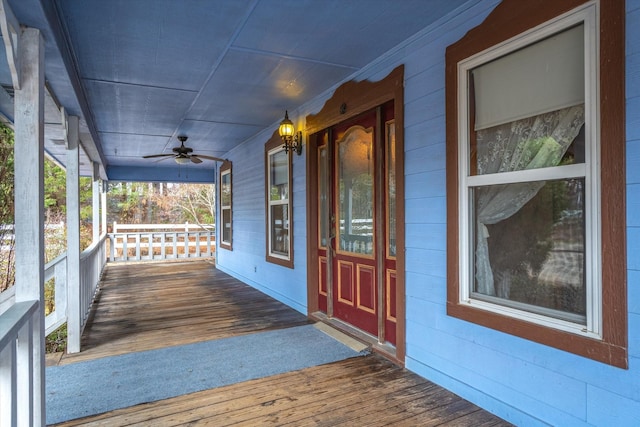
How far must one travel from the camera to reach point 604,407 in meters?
1.81

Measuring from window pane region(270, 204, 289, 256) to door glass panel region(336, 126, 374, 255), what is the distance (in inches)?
51.5

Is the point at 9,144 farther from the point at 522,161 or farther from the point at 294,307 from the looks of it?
the point at 522,161

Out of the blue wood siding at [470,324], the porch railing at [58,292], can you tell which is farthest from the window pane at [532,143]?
the porch railing at [58,292]

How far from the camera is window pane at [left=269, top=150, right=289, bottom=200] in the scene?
5219mm

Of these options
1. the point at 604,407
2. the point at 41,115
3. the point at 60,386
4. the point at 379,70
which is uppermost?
the point at 379,70

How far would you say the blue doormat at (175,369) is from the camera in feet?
8.27

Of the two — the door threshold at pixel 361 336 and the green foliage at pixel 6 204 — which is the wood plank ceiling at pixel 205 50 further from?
the door threshold at pixel 361 336

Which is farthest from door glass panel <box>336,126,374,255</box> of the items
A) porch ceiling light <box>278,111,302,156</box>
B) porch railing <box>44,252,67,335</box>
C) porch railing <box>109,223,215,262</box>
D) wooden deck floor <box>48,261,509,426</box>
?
porch railing <box>109,223,215,262</box>

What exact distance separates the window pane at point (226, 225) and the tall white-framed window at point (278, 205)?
2559mm

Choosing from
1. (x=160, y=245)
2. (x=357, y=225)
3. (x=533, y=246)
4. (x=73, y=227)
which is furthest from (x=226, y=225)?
(x=533, y=246)

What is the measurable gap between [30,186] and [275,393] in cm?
192

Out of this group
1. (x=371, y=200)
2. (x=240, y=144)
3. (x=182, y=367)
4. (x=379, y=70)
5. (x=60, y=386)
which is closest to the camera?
(x=60, y=386)

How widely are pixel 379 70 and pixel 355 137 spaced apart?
722 millimetres

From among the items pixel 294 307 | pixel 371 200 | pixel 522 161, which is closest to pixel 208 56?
pixel 371 200
